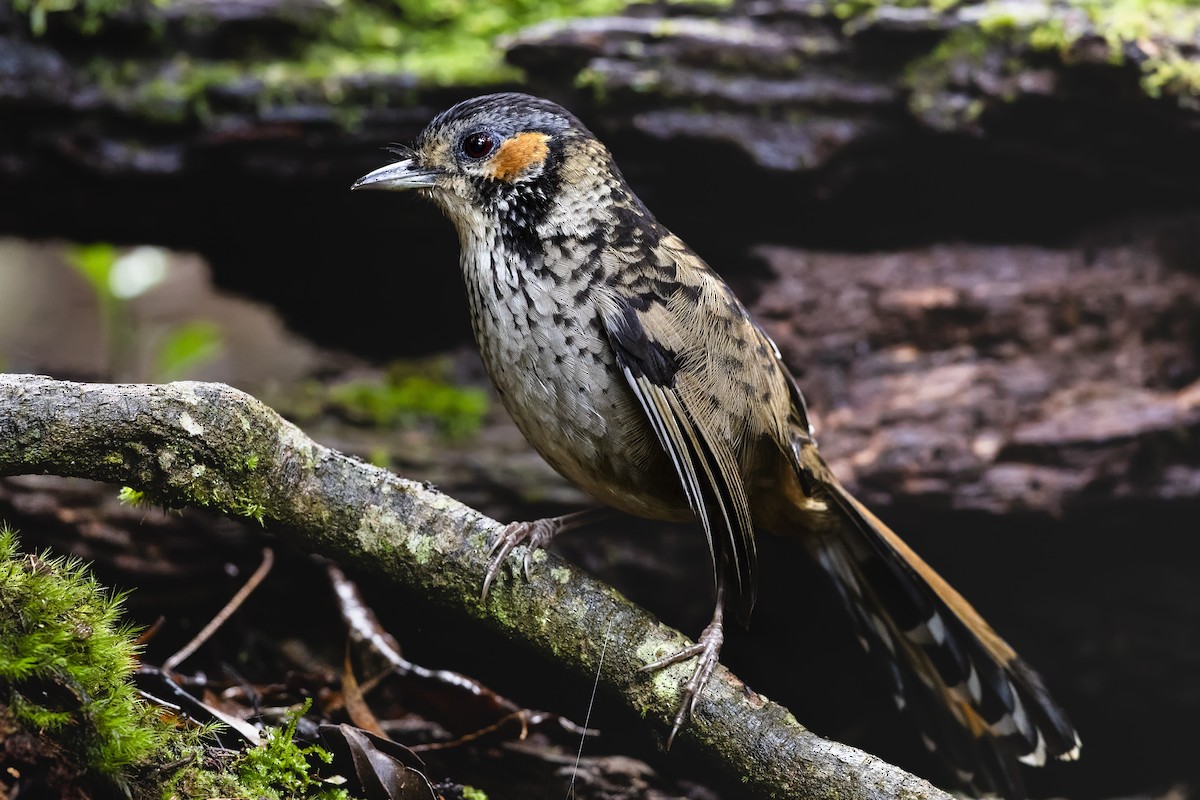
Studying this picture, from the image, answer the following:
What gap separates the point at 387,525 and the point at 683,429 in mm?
793

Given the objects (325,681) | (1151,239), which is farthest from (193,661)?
(1151,239)

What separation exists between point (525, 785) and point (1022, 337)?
8.35 ft

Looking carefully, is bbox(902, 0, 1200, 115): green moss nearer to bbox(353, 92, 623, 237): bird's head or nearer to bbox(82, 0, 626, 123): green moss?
bbox(82, 0, 626, 123): green moss

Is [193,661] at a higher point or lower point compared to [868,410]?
lower

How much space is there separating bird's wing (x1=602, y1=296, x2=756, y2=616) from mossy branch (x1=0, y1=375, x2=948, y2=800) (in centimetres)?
31

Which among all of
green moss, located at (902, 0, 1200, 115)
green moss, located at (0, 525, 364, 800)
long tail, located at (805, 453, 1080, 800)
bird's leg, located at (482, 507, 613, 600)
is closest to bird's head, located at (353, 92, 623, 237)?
bird's leg, located at (482, 507, 613, 600)

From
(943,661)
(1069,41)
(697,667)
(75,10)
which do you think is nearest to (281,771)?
(697,667)

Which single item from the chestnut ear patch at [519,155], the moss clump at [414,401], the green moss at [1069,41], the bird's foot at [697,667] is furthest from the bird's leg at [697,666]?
the green moss at [1069,41]

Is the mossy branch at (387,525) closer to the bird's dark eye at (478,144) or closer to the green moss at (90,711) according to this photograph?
the green moss at (90,711)

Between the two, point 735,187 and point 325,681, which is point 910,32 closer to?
point 735,187

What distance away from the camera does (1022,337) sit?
13.4ft

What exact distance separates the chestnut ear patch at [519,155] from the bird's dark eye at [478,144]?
0.11 feet

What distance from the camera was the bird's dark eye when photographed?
3041mm

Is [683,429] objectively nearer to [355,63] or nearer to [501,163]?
[501,163]
